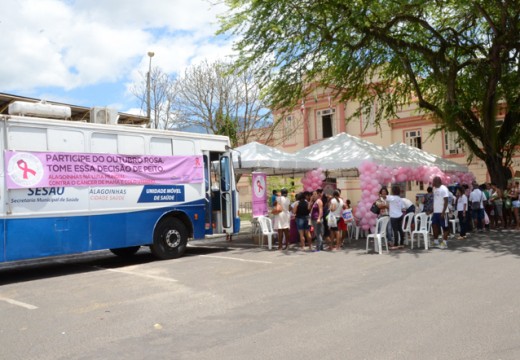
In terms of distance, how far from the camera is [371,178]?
46.9ft

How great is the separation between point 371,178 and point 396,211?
2.20 metres

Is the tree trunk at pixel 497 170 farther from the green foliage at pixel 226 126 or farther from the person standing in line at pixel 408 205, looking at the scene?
the green foliage at pixel 226 126

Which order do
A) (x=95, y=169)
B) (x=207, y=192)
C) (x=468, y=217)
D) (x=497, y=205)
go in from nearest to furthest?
1. (x=95, y=169)
2. (x=207, y=192)
3. (x=468, y=217)
4. (x=497, y=205)

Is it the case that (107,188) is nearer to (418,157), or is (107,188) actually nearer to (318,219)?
(318,219)

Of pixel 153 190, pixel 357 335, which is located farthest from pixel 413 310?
pixel 153 190

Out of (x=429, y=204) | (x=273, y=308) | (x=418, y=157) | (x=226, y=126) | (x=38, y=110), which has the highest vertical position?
(x=226, y=126)

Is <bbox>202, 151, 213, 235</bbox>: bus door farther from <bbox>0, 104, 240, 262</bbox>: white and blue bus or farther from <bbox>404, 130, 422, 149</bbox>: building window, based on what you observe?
<bbox>404, 130, 422, 149</bbox>: building window

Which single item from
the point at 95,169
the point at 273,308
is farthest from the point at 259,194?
the point at 273,308

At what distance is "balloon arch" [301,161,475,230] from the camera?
14.2m

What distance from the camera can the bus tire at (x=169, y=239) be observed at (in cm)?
1159

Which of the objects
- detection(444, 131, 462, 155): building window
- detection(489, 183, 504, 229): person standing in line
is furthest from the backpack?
detection(444, 131, 462, 155): building window

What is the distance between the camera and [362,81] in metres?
18.2

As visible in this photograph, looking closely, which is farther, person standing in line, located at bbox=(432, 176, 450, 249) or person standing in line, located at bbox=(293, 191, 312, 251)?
person standing in line, located at bbox=(293, 191, 312, 251)

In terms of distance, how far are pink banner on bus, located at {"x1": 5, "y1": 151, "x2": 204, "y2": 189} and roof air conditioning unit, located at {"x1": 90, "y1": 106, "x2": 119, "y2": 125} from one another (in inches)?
37.0
